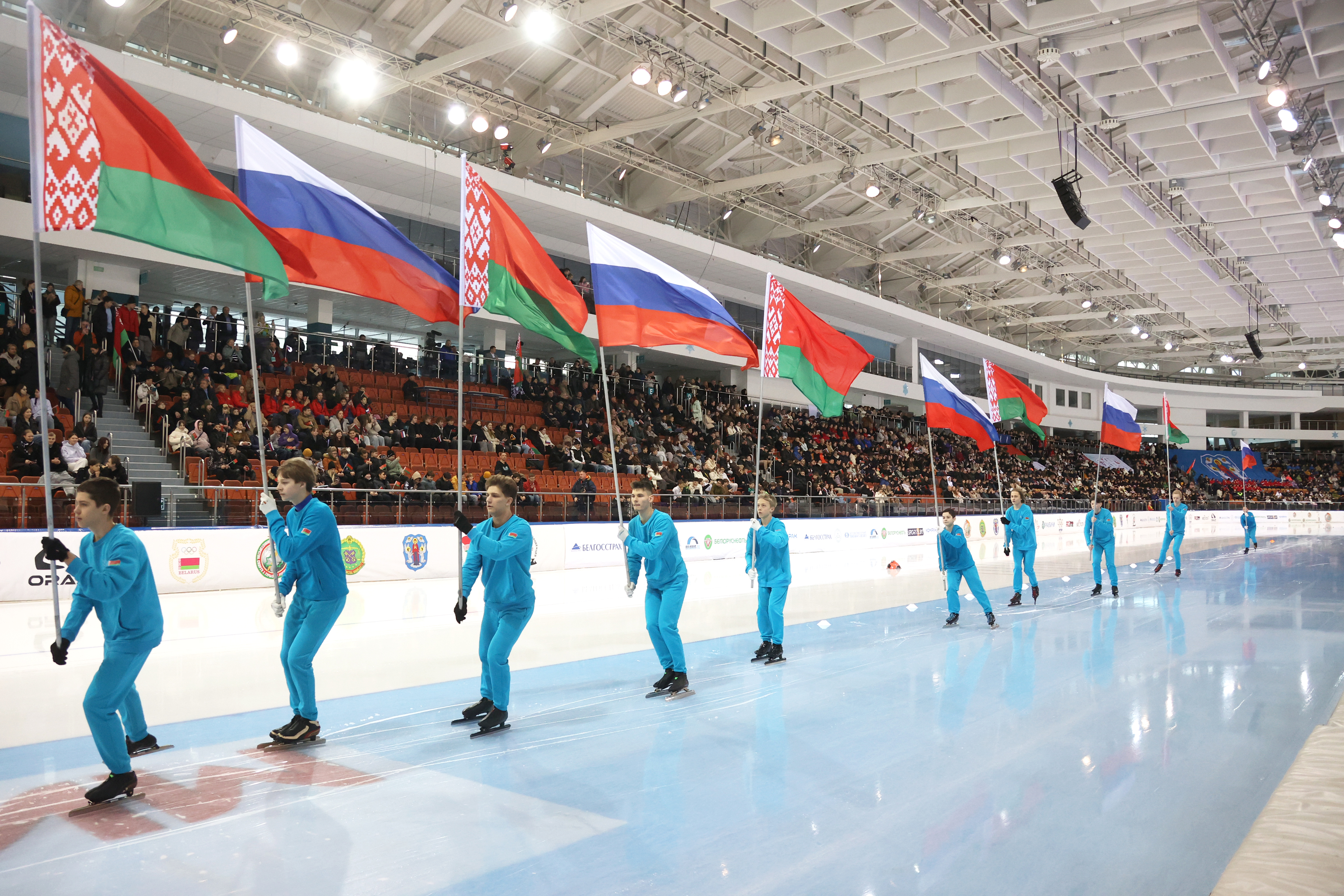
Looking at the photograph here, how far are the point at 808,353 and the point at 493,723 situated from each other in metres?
7.57

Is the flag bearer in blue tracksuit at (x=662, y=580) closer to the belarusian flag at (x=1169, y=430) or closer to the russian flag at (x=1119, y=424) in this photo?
the russian flag at (x=1119, y=424)

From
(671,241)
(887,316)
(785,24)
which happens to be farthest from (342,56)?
(887,316)

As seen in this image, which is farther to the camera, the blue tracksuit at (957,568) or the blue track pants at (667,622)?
the blue tracksuit at (957,568)

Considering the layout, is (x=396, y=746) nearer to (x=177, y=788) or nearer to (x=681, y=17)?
(x=177, y=788)

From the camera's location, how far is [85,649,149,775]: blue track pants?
15.6 feet

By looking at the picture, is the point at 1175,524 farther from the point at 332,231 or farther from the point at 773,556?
the point at 332,231

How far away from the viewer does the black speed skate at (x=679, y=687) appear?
25.1ft

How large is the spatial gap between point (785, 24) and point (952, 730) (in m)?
14.0

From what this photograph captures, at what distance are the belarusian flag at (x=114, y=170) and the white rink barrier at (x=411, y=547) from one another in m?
2.35

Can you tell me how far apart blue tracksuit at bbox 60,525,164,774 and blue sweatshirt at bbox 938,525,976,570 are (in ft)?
31.6

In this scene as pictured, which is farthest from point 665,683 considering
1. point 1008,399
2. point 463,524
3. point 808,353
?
point 1008,399

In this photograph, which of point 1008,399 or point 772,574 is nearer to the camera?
point 772,574

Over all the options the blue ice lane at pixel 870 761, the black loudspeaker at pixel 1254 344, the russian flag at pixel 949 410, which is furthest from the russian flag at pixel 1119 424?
the black loudspeaker at pixel 1254 344

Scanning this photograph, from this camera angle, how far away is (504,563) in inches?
253
